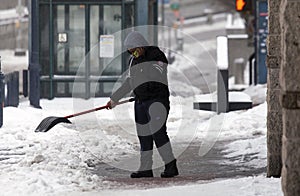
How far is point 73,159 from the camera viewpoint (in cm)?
1222

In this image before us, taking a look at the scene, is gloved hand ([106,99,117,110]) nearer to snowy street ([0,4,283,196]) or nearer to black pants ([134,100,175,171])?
black pants ([134,100,175,171])

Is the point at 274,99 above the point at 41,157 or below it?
above

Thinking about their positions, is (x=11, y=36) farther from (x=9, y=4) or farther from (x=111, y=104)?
(x=111, y=104)

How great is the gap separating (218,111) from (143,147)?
863 centimetres

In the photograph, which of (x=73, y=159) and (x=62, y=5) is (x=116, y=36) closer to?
(x=62, y=5)

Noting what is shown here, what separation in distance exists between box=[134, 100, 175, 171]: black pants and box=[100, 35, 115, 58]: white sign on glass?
12.7 metres

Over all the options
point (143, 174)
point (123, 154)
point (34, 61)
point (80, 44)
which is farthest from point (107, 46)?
point (143, 174)

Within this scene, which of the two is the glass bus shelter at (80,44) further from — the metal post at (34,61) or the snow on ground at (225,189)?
A: the snow on ground at (225,189)

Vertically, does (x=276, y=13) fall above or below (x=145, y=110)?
above

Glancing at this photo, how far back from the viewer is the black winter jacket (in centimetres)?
1091

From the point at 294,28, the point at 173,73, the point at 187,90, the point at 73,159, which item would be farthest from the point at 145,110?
the point at 173,73

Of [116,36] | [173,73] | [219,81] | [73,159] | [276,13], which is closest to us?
[276,13]

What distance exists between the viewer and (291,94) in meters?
7.54

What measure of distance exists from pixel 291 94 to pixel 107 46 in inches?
654
